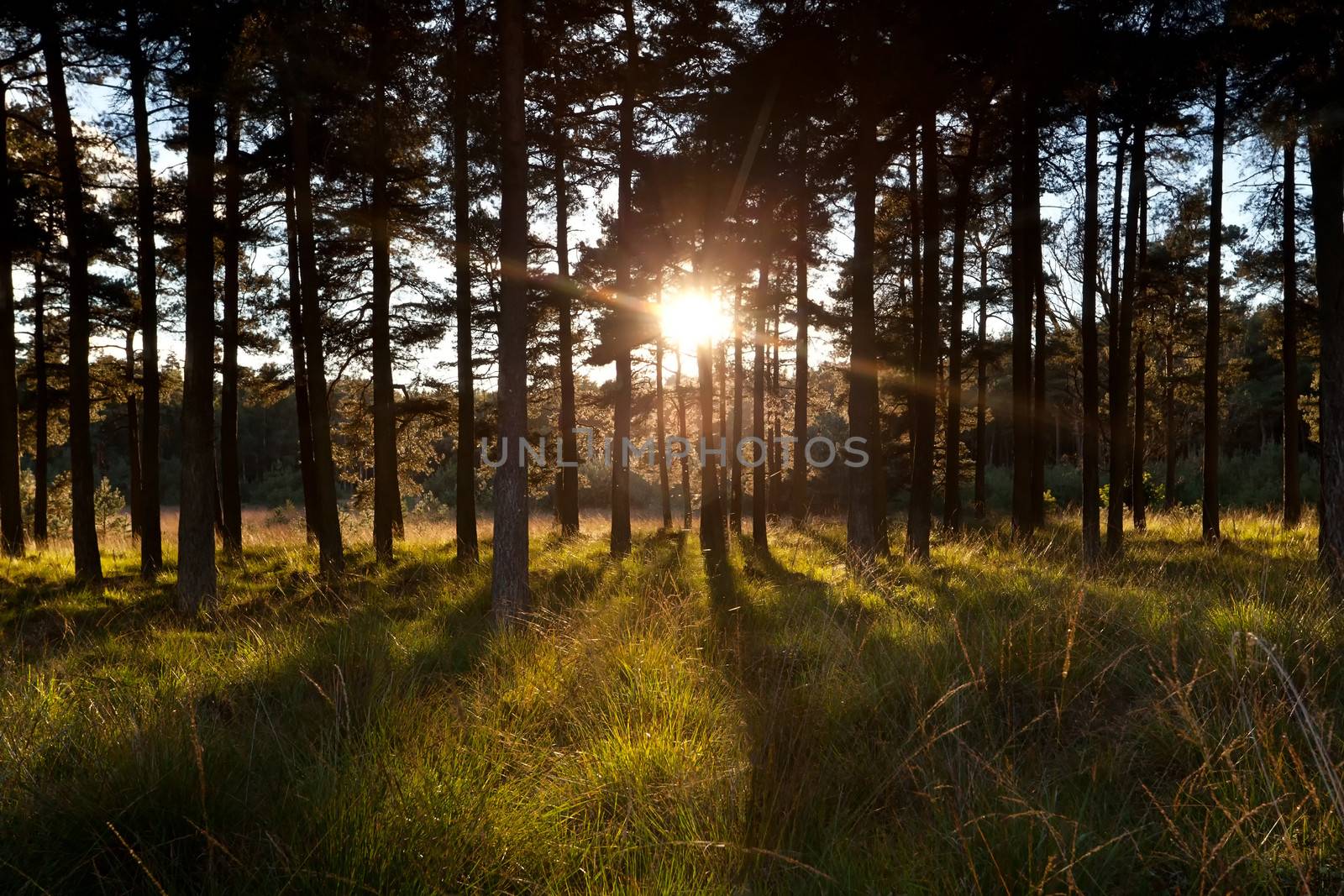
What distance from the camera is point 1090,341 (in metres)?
11.8

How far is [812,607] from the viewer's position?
622 centimetres

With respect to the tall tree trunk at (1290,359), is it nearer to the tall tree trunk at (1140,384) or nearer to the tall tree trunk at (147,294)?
the tall tree trunk at (1140,384)

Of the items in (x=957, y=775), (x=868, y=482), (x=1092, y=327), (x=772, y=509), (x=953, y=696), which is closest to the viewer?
(x=957, y=775)

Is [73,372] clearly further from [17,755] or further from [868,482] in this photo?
[868,482]

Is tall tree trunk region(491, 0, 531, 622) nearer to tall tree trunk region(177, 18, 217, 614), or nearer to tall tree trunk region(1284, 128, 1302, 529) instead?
tall tree trunk region(177, 18, 217, 614)

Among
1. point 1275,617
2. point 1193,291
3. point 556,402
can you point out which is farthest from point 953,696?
point 1193,291

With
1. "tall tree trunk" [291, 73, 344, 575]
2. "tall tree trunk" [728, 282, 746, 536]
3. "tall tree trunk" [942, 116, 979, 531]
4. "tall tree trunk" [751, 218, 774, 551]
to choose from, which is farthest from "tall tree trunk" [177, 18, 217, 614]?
"tall tree trunk" [942, 116, 979, 531]

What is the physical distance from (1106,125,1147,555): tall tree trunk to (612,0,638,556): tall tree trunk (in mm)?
8322

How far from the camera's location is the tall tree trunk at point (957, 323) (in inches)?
518

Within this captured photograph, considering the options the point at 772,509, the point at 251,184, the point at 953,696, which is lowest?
the point at 772,509

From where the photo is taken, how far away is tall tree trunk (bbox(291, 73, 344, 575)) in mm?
10789

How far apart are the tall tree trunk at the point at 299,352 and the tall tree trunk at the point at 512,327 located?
23.9 ft

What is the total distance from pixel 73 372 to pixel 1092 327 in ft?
53.3

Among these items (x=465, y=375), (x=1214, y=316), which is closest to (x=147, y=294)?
(x=465, y=375)
